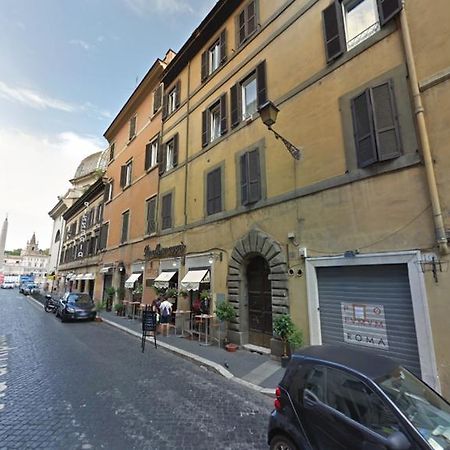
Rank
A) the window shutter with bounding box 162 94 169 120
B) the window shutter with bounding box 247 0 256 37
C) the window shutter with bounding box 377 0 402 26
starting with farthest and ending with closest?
the window shutter with bounding box 162 94 169 120
the window shutter with bounding box 247 0 256 37
the window shutter with bounding box 377 0 402 26

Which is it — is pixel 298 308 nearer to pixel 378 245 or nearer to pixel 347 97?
pixel 378 245

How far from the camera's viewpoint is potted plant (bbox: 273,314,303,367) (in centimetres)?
755

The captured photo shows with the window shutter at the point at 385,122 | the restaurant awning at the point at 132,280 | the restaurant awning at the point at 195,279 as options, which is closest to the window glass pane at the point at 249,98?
the window shutter at the point at 385,122

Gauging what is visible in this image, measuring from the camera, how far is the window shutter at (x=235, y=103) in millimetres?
11359

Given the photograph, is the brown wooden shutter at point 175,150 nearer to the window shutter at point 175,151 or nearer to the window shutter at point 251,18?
the window shutter at point 175,151

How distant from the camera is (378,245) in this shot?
6465 mm

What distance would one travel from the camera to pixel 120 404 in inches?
208

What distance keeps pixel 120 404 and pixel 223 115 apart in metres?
10.8

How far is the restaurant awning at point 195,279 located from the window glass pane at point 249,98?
6482 millimetres

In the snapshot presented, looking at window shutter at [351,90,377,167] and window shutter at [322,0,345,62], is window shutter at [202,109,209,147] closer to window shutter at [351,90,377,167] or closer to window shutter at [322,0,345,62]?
window shutter at [322,0,345,62]

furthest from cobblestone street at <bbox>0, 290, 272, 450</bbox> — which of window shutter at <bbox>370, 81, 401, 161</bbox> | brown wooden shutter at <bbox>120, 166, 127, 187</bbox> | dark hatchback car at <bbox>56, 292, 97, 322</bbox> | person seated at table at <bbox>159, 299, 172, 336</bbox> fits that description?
brown wooden shutter at <bbox>120, 166, 127, 187</bbox>

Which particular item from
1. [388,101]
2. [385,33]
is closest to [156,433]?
[388,101]

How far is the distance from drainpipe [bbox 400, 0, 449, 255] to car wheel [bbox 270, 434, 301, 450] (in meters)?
4.54

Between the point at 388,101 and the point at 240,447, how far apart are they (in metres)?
7.46
